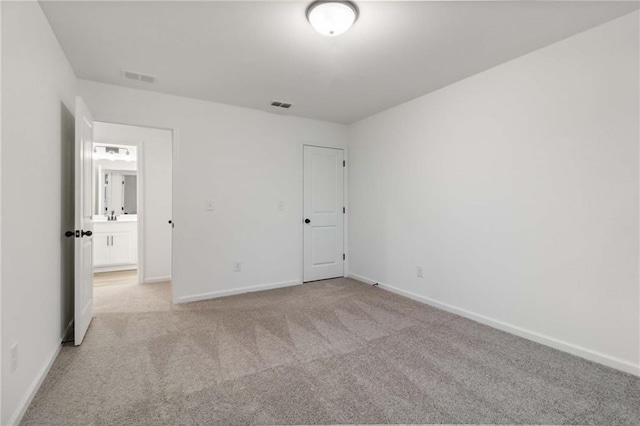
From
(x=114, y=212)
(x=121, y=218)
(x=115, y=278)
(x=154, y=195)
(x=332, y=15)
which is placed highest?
(x=332, y=15)

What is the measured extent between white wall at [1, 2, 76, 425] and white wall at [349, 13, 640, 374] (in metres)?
3.40

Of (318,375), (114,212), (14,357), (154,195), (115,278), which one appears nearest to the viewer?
(14,357)

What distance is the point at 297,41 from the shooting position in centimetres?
235

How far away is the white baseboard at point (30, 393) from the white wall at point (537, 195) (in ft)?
11.1

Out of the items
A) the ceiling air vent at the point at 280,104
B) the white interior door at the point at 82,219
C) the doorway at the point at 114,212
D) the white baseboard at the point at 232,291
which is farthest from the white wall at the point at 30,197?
the doorway at the point at 114,212

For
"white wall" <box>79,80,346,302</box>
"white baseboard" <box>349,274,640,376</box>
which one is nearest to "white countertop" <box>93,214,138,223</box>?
"white wall" <box>79,80,346,302</box>

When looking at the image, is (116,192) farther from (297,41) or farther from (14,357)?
(297,41)

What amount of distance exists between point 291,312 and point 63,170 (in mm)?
2431

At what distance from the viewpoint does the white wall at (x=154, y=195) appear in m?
4.51

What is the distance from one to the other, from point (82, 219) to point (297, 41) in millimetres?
2275

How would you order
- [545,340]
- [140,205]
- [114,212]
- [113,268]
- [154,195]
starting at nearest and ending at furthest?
[545,340], [140,205], [154,195], [113,268], [114,212]

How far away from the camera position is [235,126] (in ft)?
12.8

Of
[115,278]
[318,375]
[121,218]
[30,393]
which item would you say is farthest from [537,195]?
[121,218]

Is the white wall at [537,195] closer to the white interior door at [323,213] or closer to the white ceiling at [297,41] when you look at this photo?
the white ceiling at [297,41]
